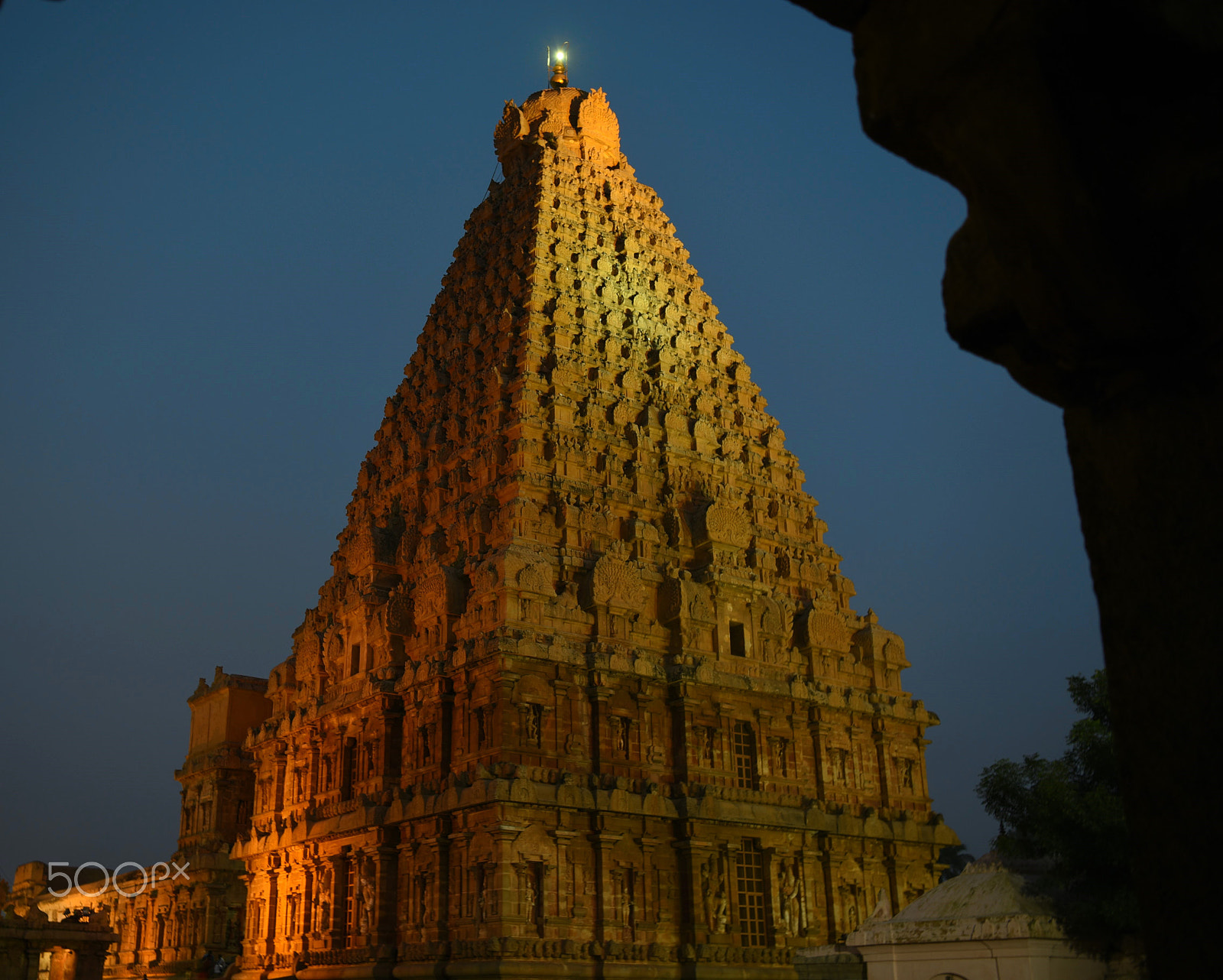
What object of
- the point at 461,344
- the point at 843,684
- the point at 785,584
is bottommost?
the point at 843,684

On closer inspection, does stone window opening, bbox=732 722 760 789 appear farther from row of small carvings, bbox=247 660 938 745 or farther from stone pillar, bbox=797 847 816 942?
stone pillar, bbox=797 847 816 942

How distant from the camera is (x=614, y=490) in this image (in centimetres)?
3916

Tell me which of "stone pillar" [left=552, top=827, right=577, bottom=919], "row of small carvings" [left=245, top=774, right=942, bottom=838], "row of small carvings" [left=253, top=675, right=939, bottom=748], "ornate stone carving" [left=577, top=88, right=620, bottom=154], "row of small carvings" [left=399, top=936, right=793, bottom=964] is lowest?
"row of small carvings" [left=399, top=936, right=793, bottom=964]

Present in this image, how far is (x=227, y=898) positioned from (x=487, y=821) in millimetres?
22426

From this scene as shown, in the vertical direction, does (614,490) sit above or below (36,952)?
above

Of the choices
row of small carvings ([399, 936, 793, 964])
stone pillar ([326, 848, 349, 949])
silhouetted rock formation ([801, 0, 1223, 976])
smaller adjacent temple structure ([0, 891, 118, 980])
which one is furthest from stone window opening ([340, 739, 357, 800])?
silhouetted rock formation ([801, 0, 1223, 976])

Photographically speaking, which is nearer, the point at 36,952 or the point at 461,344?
the point at 36,952

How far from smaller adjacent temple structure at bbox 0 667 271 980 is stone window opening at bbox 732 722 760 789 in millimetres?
22499

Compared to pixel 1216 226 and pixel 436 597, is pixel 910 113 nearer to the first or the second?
pixel 1216 226

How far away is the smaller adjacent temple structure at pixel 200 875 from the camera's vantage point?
48.4 meters

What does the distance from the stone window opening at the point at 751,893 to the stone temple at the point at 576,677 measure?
0.11 metres

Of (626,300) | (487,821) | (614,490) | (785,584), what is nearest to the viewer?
(487,821)

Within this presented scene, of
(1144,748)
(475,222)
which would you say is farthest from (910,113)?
(475,222)

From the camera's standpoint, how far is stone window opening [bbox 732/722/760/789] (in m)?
37.3
